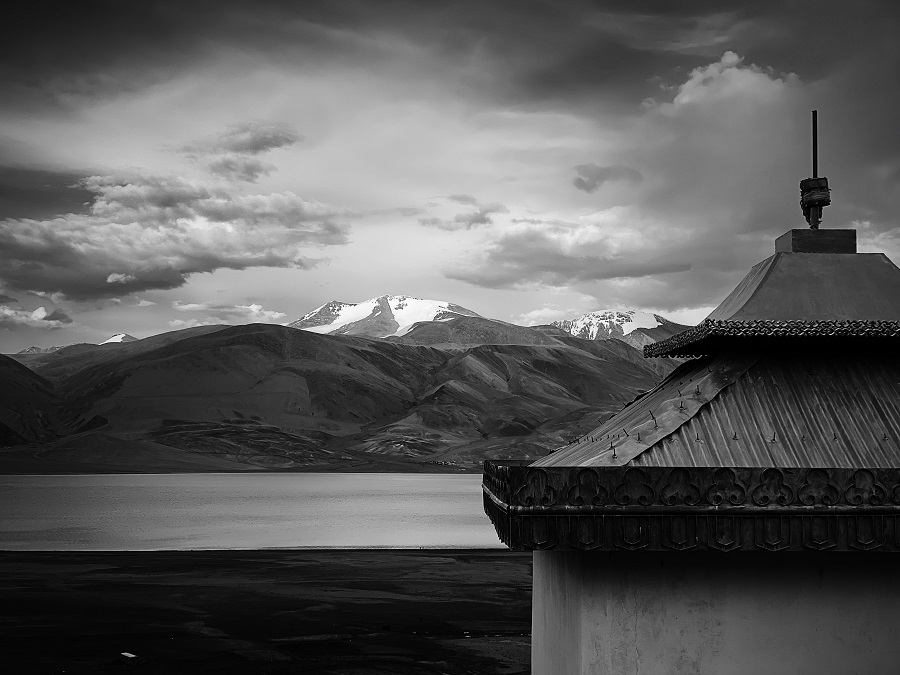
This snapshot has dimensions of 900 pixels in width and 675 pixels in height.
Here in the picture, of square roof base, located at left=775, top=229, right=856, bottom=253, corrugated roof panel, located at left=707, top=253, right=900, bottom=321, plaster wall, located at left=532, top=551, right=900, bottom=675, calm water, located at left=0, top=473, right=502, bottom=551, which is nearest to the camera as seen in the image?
plaster wall, located at left=532, top=551, right=900, bottom=675

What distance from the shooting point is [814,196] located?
9.31m

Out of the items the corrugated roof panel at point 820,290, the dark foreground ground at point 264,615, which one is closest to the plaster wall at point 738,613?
the corrugated roof panel at point 820,290

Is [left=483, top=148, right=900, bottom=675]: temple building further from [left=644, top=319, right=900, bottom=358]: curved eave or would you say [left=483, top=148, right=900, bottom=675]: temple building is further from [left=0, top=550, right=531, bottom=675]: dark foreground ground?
[left=0, top=550, right=531, bottom=675]: dark foreground ground

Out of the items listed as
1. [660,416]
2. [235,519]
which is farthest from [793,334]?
[235,519]

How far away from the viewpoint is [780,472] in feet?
23.1

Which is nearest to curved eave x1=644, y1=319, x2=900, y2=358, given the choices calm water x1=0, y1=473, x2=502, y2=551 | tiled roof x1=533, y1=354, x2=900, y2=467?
tiled roof x1=533, y1=354, x2=900, y2=467

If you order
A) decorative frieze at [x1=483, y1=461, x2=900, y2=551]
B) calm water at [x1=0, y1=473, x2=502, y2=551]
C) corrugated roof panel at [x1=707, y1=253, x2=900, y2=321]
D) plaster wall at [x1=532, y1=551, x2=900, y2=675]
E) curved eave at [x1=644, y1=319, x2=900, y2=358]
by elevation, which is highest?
corrugated roof panel at [x1=707, y1=253, x2=900, y2=321]

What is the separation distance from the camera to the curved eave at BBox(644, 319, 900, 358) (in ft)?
26.5

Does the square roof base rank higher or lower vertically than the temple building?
higher

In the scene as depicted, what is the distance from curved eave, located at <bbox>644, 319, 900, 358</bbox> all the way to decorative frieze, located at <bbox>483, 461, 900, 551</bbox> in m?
1.43

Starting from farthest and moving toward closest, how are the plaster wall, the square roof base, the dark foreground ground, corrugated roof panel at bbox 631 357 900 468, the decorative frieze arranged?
the dark foreground ground → the square roof base → corrugated roof panel at bbox 631 357 900 468 → the plaster wall → the decorative frieze

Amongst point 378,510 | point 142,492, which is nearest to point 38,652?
point 378,510

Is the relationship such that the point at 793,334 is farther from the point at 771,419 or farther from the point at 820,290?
the point at 820,290

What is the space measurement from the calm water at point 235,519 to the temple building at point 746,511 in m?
50.7
